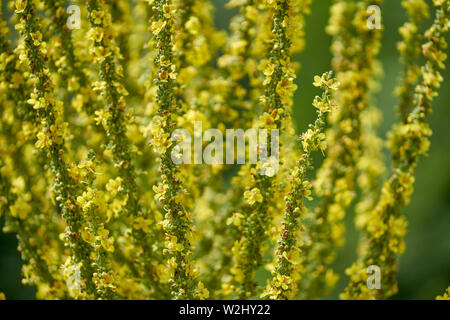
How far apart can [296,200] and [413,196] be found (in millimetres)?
1233

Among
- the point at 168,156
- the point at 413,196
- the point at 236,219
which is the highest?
the point at 168,156

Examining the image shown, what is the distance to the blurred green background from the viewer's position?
63.0 inches

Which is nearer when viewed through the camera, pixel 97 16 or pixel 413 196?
pixel 97 16

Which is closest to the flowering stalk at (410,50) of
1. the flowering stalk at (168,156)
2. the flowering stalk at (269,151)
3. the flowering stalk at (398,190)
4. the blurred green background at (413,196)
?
the flowering stalk at (398,190)

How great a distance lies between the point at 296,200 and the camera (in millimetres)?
704

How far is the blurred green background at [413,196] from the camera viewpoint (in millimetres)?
1600

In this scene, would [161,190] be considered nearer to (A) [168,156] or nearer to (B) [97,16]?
(A) [168,156]

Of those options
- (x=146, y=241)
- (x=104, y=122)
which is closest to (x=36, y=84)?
(x=104, y=122)

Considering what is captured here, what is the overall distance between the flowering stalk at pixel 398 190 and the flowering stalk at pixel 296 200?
0.22 metres

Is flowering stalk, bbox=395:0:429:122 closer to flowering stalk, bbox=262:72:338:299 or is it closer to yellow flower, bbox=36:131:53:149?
flowering stalk, bbox=262:72:338:299

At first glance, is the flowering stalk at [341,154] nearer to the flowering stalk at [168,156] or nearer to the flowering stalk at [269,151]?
the flowering stalk at [269,151]

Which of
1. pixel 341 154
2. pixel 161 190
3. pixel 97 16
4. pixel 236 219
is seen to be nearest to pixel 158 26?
pixel 97 16

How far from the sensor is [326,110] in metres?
0.66

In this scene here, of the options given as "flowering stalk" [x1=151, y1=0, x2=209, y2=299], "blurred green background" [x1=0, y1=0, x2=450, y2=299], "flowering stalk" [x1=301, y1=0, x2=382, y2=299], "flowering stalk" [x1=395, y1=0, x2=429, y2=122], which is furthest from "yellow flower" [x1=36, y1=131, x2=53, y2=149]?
"blurred green background" [x1=0, y1=0, x2=450, y2=299]
